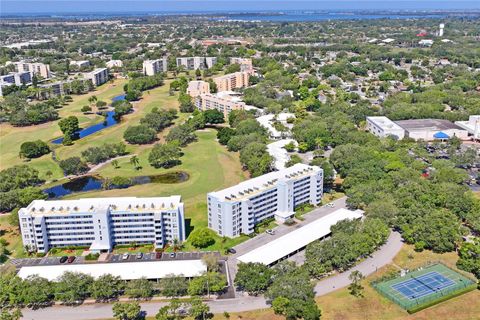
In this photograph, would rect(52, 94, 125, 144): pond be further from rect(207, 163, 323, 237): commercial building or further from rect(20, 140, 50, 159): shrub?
rect(207, 163, 323, 237): commercial building

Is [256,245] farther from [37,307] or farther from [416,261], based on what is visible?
[37,307]

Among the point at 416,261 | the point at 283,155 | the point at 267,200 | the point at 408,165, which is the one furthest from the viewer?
the point at 283,155

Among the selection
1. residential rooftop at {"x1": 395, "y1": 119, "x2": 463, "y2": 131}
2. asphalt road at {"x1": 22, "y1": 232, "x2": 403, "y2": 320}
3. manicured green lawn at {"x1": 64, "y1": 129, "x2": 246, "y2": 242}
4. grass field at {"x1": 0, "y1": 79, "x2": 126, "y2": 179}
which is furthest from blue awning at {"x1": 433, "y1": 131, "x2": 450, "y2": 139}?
grass field at {"x1": 0, "y1": 79, "x2": 126, "y2": 179}

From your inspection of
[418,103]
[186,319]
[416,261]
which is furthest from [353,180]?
[418,103]

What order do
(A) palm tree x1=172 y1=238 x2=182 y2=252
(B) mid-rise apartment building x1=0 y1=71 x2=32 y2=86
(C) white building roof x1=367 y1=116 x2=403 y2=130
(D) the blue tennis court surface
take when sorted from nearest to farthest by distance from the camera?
(D) the blue tennis court surface, (A) palm tree x1=172 y1=238 x2=182 y2=252, (C) white building roof x1=367 y1=116 x2=403 y2=130, (B) mid-rise apartment building x1=0 y1=71 x2=32 y2=86

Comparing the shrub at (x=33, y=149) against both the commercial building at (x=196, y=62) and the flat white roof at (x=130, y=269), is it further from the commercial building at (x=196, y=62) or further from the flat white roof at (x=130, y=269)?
the commercial building at (x=196, y=62)

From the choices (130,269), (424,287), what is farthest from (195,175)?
(424,287)

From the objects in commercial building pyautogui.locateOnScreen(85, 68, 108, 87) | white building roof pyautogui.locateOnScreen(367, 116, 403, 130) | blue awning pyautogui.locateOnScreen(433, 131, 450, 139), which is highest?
commercial building pyautogui.locateOnScreen(85, 68, 108, 87)
